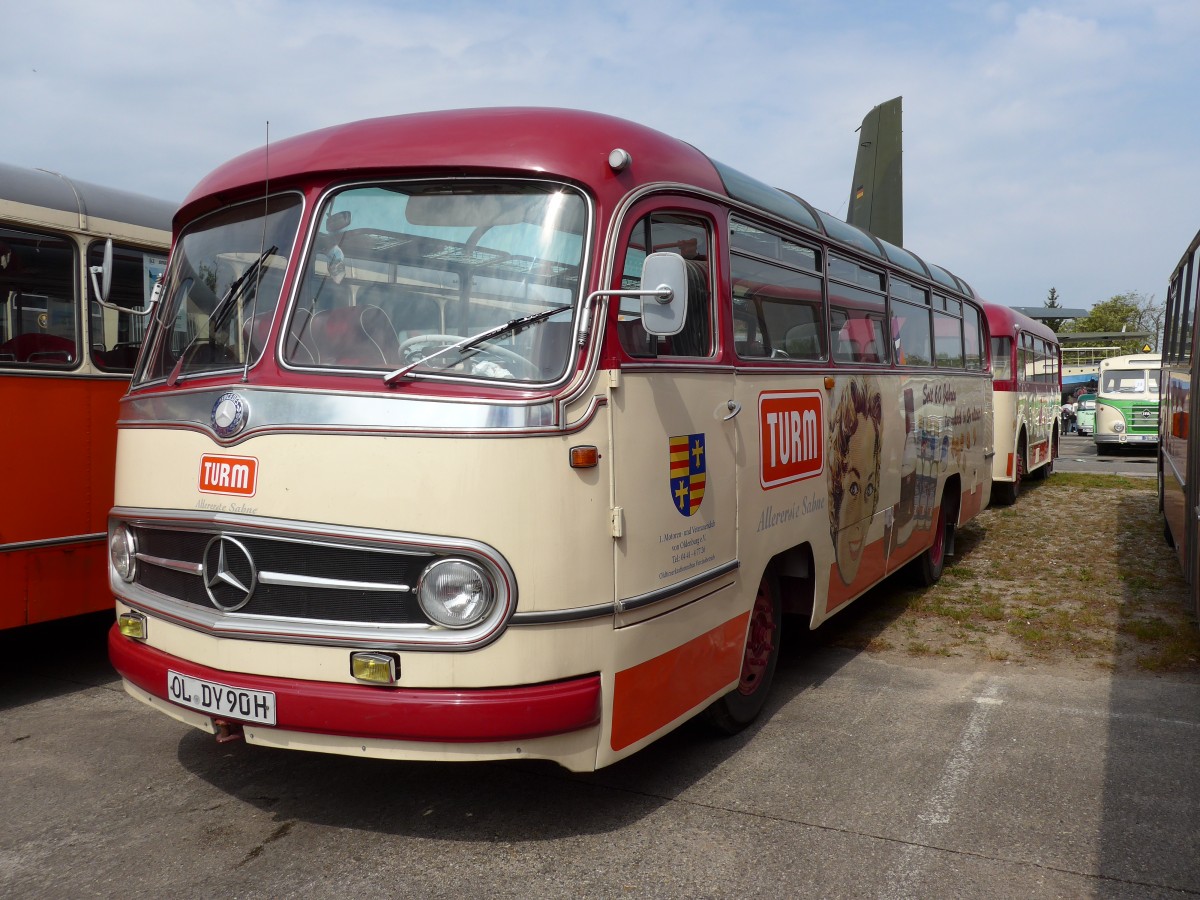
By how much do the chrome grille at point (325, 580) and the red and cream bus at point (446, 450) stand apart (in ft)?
0.03

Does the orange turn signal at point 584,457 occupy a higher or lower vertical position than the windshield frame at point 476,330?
lower

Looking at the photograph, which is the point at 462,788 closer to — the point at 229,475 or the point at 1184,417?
the point at 229,475

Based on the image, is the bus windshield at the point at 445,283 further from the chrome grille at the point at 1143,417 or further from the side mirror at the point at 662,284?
the chrome grille at the point at 1143,417

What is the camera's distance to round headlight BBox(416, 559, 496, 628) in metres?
3.36

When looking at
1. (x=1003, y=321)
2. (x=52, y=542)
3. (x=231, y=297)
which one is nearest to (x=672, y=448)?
(x=231, y=297)

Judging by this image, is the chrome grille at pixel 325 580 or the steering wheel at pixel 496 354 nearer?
the chrome grille at pixel 325 580

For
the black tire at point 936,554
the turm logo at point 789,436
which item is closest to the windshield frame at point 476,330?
the turm logo at point 789,436

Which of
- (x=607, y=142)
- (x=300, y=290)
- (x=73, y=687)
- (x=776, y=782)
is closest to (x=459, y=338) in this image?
(x=300, y=290)

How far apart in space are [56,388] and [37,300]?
0.49m

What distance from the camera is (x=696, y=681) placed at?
4.19 meters

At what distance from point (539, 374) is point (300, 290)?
100 centimetres

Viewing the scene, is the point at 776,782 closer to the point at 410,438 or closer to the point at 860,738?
the point at 860,738

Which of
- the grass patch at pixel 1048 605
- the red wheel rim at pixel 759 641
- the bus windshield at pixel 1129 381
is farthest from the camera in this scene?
the bus windshield at pixel 1129 381

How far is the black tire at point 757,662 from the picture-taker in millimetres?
4883
